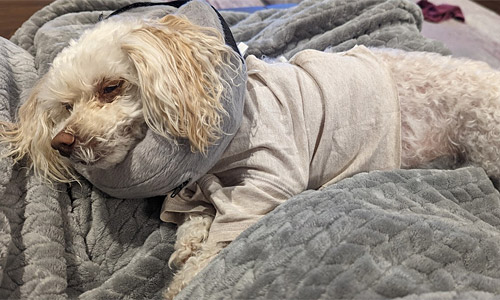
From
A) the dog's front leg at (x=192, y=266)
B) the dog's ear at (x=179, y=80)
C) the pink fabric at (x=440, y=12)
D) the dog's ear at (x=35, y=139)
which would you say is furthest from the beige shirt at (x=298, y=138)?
the pink fabric at (x=440, y=12)

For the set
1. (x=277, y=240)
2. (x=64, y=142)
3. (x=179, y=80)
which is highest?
(x=179, y=80)

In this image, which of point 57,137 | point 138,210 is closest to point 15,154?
point 57,137

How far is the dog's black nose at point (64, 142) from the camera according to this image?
2.95 feet

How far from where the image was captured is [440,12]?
8.61 ft

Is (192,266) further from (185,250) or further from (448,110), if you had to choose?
(448,110)

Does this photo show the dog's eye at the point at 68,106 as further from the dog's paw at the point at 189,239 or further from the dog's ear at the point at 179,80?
the dog's paw at the point at 189,239

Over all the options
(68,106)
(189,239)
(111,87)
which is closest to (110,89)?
(111,87)

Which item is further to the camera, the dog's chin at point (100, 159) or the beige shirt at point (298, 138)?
the beige shirt at point (298, 138)

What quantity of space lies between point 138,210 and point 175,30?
469mm

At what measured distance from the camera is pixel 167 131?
923mm

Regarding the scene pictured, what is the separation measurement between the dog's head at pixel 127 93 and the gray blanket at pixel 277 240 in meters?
0.14

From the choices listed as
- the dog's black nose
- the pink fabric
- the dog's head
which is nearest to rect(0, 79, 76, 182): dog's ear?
the dog's head

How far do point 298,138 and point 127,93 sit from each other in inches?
16.6

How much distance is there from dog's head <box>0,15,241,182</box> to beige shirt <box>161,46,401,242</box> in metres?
0.15
